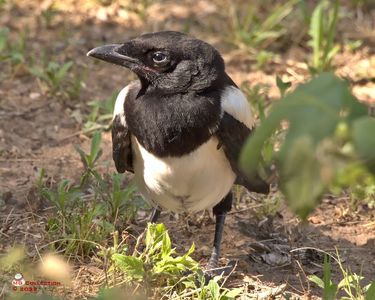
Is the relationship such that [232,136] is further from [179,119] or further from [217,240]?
[217,240]

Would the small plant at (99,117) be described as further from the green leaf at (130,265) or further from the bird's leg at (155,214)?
the green leaf at (130,265)

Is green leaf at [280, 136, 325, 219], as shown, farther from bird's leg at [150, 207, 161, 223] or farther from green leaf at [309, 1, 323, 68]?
green leaf at [309, 1, 323, 68]

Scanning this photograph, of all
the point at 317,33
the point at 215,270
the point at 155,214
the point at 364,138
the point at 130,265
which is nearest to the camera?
the point at 364,138

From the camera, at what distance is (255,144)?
5.27 ft

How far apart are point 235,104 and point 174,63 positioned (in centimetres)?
36

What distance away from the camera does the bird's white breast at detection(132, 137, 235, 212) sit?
147 inches

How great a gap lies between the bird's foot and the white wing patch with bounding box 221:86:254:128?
0.75 m

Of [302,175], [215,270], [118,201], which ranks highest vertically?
[302,175]

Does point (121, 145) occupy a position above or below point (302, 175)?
below

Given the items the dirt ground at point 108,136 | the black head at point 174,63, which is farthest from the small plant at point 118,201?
the black head at point 174,63

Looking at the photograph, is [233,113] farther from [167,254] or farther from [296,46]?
[296,46]

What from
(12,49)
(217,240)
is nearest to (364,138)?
(217,240)

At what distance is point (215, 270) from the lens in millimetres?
4020

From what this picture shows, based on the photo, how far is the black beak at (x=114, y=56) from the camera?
3896 millimetres
